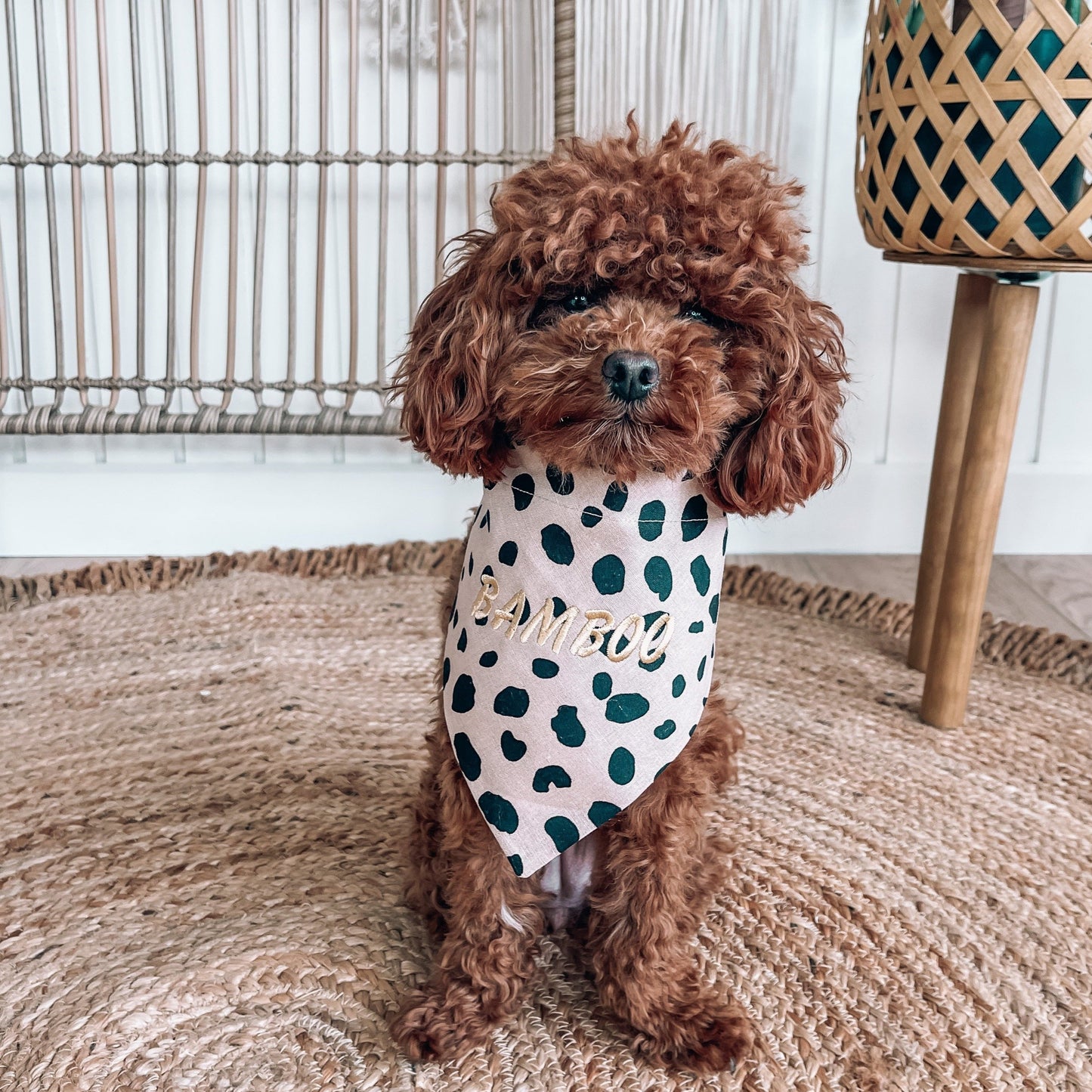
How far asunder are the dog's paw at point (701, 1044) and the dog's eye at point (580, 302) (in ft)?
2.07

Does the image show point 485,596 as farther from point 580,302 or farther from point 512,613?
point 580,302

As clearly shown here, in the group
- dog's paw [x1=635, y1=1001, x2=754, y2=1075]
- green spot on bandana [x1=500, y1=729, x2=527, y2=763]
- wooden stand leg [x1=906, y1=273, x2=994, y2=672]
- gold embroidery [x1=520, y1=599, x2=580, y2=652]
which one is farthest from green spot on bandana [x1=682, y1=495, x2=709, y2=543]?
wooden stand leg [x1=906, y1=273, x2=994, y2=672]

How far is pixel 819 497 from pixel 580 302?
4.87 feet

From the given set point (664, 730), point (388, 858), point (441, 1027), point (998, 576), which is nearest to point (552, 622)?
point (664, 730)

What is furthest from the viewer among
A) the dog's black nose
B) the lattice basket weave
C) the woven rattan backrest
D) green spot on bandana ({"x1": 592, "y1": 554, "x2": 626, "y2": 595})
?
the woven rattan backrest

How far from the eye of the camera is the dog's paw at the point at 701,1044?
1.01 metres

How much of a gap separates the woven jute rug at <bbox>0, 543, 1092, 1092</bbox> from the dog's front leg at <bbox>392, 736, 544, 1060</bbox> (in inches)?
1.2

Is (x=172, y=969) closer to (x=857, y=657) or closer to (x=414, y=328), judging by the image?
(x=414, y=328)

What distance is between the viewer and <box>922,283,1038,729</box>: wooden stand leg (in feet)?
4.79

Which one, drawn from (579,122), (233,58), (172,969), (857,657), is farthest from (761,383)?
(233,58)

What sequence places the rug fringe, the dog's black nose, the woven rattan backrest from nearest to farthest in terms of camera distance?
the dog's black nose
the rug fringe
the woven rattan backrest

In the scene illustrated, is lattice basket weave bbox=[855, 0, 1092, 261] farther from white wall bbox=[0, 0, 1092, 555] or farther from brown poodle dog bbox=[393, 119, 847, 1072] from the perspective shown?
white wall bbox=[0, 0, 1092, 555]

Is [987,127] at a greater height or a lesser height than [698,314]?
greater

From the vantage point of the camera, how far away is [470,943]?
1021 millimetres
